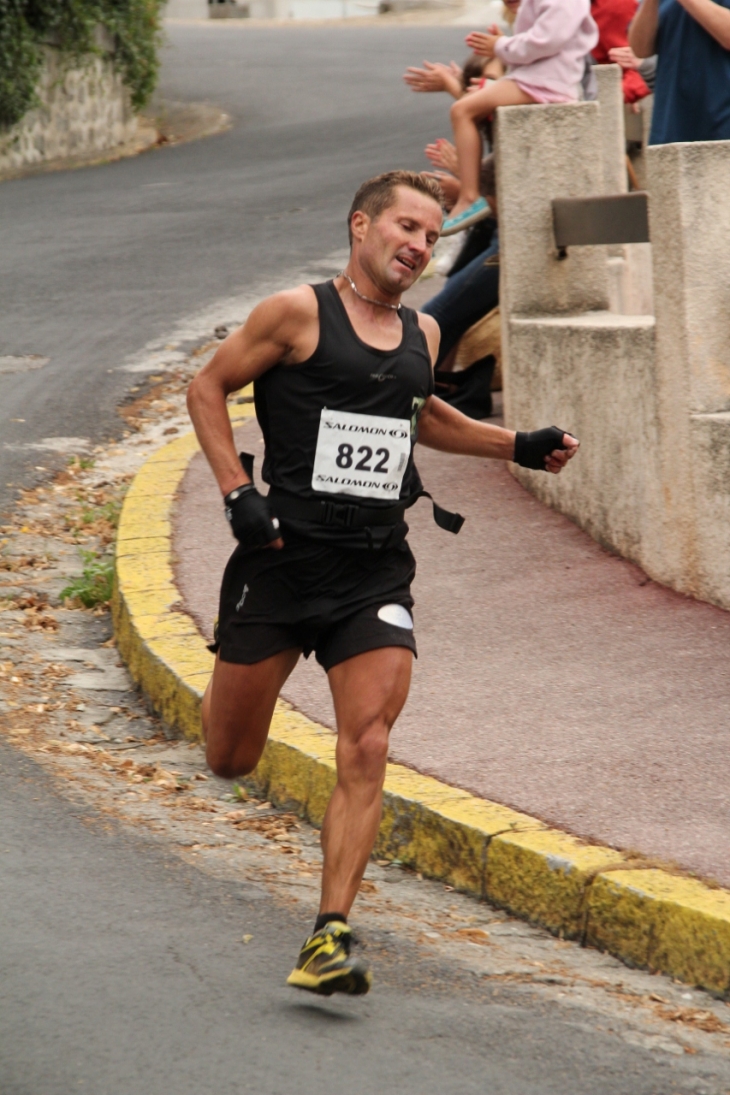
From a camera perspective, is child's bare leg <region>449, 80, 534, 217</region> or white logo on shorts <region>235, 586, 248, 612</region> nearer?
white logo on shorts <region>235, 586, 248, 612</region>

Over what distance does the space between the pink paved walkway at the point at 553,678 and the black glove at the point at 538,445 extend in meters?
1.00

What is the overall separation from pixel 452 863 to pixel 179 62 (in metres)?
26.7

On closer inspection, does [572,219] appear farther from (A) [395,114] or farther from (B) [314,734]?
(A) [395,114]

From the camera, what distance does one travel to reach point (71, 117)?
66.4ft

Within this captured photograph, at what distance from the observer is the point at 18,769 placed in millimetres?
5512

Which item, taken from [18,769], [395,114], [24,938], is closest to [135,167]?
[395,114]

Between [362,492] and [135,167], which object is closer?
[362,492]

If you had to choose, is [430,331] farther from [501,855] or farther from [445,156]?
[445,156]

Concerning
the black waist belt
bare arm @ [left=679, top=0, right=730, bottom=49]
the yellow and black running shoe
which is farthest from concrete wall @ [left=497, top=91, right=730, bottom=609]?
the yellow and black running shoe

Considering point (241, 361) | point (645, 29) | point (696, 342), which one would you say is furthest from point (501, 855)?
point (645, 29)

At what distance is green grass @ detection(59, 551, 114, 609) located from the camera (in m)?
7.42

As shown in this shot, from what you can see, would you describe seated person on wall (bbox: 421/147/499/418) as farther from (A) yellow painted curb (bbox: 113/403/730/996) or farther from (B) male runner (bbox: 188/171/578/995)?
(B) male runner (bbox: 188/171/578/995)

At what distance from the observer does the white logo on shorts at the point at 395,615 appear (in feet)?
13.9

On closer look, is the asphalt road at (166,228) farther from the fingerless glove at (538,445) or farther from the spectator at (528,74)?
the fingerless glove at (538,445)
